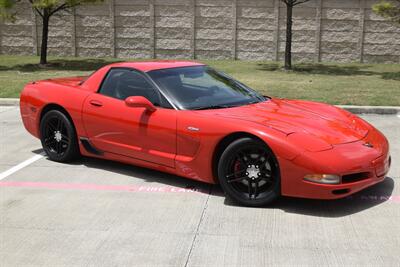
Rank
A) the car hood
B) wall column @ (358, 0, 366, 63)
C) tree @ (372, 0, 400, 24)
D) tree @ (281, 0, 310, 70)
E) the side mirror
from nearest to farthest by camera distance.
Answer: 1. the car hood
2. the side mirror
3. tree @ (372, 0, 400, 24)
4. tree @ (281, 0, 310, 70)
5. wall column @ (358, 0, 366, 63)

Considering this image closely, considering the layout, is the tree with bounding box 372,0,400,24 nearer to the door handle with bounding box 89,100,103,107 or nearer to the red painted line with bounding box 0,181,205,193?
the door handle with bounding box 89,100,103,107

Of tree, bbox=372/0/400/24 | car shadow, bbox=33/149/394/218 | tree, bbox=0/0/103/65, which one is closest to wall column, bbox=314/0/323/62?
tree, bbox=372/0/400/24

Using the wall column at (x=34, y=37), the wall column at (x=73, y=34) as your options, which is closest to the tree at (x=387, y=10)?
the wall column at (x=73, y=34)

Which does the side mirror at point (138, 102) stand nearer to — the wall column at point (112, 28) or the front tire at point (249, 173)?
the front tire at point (249, 173)

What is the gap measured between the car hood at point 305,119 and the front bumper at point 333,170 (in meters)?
0.19

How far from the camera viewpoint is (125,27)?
22.2 m

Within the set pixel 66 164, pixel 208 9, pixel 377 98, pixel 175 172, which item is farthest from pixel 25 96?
pixel 208 9

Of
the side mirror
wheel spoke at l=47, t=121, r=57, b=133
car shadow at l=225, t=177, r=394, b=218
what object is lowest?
car shadow at l=225, t=177, r=394, b=218

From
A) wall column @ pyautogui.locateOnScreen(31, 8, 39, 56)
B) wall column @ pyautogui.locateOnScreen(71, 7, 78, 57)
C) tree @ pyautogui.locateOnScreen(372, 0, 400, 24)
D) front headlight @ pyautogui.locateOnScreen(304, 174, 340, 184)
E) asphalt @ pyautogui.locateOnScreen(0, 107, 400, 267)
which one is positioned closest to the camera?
asphalt @ pyautogui.locateOnScreen(0, 107, 400, 267)

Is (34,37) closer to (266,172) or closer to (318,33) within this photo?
(318,33)

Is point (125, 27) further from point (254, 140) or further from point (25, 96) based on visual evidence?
point (254, 140)

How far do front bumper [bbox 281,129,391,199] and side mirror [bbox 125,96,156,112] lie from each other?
1.59 m

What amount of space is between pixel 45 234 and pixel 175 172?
1.53 meters

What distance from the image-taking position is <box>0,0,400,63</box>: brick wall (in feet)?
69.2
